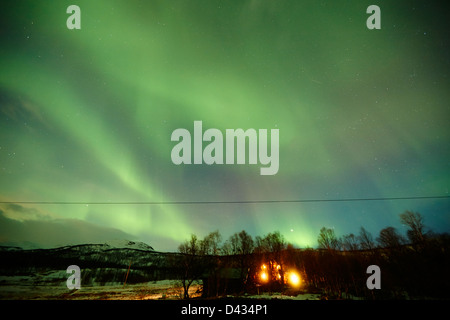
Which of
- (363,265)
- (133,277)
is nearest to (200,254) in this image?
(363,265)

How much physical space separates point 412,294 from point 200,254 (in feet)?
148

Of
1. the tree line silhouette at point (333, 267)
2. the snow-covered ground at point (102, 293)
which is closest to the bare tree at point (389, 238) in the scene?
the tree line silhouette at point (333, 267)

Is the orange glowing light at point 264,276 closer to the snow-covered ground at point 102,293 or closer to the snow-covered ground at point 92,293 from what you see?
the snow-covered ground at point 102,293

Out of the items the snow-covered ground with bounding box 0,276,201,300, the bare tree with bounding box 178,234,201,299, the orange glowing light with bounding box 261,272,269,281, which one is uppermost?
the bare tree with bounding box 178,234,201,299

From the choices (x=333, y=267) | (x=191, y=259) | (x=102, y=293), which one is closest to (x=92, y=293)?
(x=102, y=293)

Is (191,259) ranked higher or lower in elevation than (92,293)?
higher

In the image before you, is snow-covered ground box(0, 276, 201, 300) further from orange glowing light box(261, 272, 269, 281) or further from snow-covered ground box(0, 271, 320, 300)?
orange glowing light box(261, 272, 269, 281)

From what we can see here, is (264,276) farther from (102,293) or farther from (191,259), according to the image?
(102,293)

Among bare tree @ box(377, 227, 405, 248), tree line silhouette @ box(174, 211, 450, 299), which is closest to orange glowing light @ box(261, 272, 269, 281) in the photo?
tree line silhouette @ box(174, 211, 450, 299)

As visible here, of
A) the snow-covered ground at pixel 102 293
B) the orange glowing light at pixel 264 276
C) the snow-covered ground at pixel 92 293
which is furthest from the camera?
the snow-covered ground at pixel 92 293

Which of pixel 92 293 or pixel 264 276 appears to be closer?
pixel 264 276

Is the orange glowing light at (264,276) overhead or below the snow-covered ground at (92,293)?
overhead

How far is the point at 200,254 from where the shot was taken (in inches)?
1892
